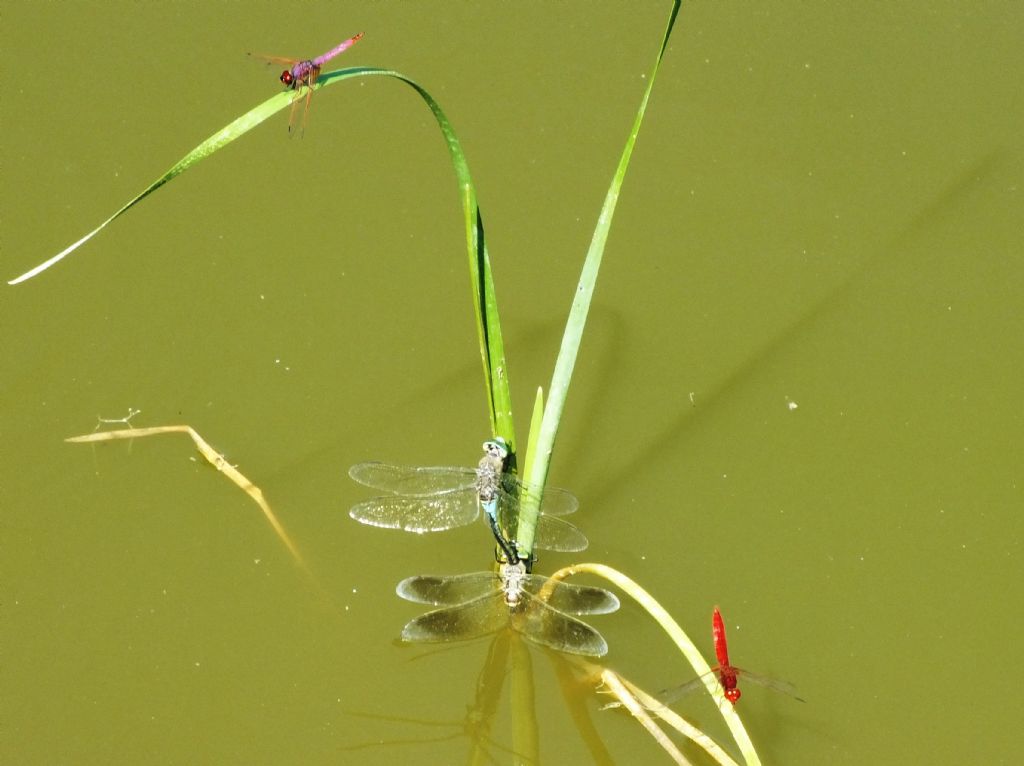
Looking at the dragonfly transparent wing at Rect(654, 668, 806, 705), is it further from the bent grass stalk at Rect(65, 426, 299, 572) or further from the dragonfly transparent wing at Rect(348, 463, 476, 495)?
the bent grass stalk at Rect(65, 426, 299, 572)

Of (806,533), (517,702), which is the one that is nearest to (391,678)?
(517,702)

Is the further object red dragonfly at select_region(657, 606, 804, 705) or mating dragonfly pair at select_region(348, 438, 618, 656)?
mating dragonfly pair at select_region(348, 438, 618, 656)

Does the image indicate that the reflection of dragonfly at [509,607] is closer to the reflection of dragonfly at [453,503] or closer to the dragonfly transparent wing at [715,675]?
the reflection of dragonfly at [453,503]

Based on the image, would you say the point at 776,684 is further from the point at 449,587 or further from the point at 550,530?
the point at 449,587

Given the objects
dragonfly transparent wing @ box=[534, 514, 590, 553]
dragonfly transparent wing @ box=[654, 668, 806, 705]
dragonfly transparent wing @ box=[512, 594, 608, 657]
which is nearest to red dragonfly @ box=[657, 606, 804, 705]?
dragonfly transparent wing @ box=[654, 668, 806, 705]

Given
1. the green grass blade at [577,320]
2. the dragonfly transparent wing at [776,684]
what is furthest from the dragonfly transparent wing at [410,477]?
the dragonfly transparent wing at [776,684]

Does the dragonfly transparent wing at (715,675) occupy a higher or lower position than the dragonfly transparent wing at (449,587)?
lower

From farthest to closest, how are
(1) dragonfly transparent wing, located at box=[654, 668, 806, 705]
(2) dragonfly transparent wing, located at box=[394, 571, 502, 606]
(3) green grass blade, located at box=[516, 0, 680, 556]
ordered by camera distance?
(2) dragonfly transparent wing, located at box=[394, 571, 502, 606], (1) dragonfly transparent wing, located at box=[654, 668, 806, 705], (3) green grass blade, located at box=[516, 0, 680, 556]
